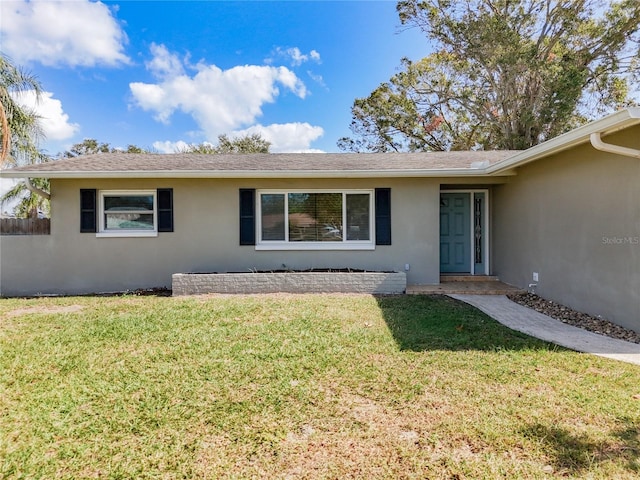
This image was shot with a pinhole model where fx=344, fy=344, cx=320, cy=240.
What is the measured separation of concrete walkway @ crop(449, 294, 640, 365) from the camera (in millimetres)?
4195

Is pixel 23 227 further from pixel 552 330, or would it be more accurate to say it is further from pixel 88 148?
pixel 88 148

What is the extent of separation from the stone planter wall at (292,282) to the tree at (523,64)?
48.6 ft

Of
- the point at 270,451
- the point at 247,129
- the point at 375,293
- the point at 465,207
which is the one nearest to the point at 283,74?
the point at 247,129

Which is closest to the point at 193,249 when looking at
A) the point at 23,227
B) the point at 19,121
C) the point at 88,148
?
the point at 23,227

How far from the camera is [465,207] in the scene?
9281 millimetres

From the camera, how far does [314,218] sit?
8500 millimetres

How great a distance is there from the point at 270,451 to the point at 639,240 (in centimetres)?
553

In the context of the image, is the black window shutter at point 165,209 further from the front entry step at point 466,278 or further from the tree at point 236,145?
the tree at point 236,145

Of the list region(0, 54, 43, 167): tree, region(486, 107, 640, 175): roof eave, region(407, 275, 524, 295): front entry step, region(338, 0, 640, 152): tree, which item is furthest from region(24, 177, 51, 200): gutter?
region(338, 0, 640, 152): tree

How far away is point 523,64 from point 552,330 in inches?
652

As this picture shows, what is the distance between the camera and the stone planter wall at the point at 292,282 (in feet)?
24.8

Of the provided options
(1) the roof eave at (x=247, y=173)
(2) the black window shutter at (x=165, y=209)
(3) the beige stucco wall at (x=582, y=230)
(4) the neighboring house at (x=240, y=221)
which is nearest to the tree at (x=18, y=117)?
(1) the roof eave at (x=247, y=173)

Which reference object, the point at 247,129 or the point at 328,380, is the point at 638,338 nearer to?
the point at 328,380

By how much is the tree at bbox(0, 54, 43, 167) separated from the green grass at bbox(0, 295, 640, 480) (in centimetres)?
846
